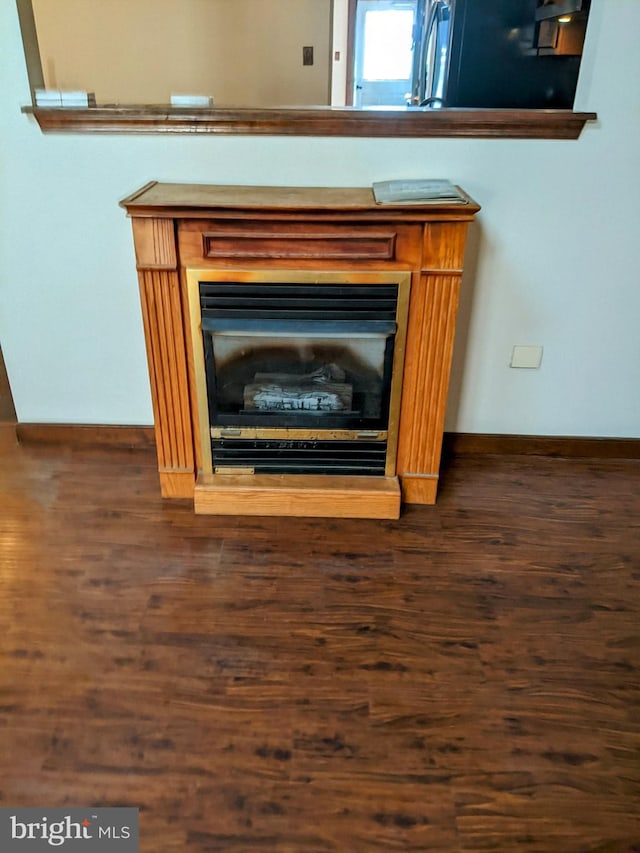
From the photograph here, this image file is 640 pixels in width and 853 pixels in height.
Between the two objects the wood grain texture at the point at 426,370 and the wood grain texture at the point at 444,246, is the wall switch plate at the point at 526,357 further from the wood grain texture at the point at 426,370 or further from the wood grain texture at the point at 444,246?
the wood grain texture at the point at 444,246

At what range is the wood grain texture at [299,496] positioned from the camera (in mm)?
2088

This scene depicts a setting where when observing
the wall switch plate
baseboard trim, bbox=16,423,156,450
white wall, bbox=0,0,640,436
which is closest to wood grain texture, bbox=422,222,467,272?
white wall, bbox=0,0,640,436

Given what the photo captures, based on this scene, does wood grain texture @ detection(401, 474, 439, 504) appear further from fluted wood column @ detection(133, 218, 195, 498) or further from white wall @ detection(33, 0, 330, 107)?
white wall @ detection(33, 0, 330, 107)

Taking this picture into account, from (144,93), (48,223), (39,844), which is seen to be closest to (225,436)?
(48,223)

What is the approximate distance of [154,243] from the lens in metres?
1.85

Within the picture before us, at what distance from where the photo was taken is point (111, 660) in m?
1.58

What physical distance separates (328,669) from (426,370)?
0.93m

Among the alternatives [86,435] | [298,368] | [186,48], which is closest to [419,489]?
[298,368]

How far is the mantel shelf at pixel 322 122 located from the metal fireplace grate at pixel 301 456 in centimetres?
98

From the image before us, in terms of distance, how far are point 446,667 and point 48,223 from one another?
1.86 meters

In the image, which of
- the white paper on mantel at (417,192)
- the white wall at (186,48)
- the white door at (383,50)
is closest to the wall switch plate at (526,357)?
the white paper on mantel at (417,192)

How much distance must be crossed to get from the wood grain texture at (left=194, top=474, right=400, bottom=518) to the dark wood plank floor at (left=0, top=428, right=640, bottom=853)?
0.18ft

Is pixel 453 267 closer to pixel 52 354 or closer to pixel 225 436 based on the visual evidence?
pixel 225 436

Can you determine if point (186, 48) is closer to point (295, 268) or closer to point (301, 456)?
point (295, 268)
